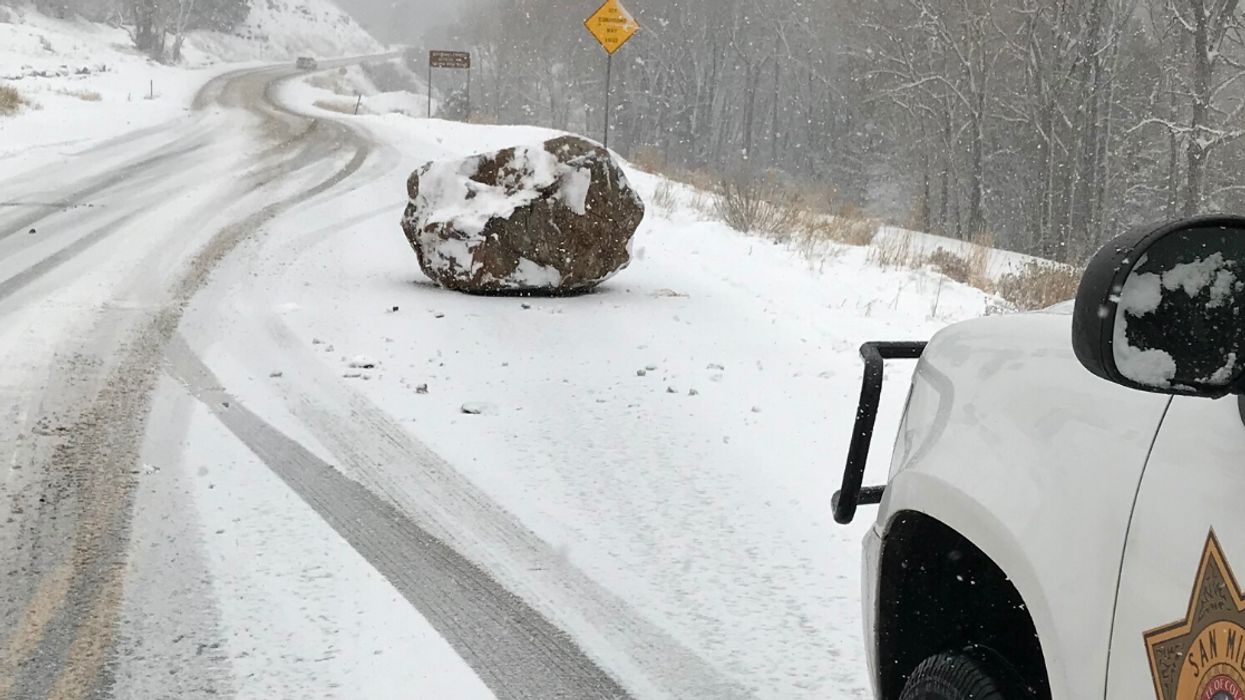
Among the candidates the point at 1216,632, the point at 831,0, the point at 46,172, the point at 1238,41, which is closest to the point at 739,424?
the point at 1216,632

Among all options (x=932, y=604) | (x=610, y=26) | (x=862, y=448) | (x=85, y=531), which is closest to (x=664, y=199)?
(x=610, y=26)

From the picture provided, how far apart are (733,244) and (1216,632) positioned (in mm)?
11389

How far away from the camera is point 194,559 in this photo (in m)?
3.68

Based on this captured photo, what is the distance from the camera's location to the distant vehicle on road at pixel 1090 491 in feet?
3.92

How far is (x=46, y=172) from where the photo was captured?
14273 mm

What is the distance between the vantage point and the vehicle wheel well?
2.03 metres

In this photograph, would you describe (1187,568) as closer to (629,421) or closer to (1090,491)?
(1090,491)

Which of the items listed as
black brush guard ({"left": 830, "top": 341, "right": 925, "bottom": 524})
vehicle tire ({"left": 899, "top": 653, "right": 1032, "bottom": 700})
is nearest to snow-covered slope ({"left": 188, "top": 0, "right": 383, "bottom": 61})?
black brush guard ({"left": 830, "top": 341, "right": 925, "bottom": 524})

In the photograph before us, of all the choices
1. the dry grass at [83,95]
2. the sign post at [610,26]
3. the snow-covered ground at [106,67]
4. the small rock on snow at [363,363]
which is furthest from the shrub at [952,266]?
the dry grass at [83,95]

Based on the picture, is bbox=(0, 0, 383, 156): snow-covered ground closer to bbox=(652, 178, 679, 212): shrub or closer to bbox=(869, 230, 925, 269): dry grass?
bbox=(652, 178, 679, 212): shrub

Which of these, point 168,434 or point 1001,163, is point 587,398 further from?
point 1001,163

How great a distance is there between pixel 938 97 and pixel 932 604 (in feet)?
134

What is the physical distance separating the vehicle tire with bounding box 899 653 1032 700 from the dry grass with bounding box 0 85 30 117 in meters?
21.6

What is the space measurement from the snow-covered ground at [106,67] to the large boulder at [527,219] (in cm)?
810
